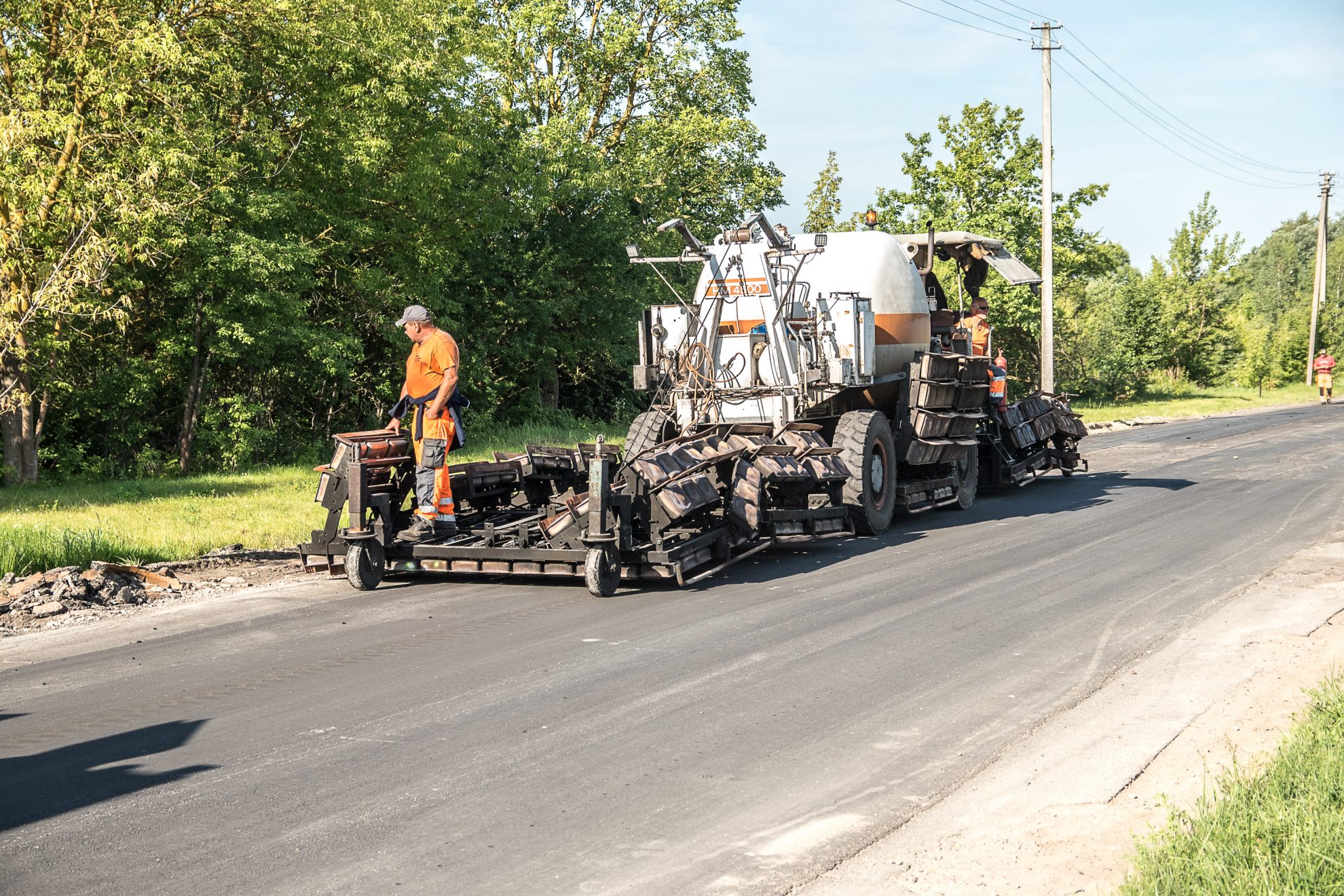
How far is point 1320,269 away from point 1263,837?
6395 cm

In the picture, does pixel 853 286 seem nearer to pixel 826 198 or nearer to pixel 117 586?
pixel 117 586

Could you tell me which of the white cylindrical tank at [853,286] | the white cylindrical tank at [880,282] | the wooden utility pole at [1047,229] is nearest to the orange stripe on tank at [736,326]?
the white cylindrical tank at [853,286]

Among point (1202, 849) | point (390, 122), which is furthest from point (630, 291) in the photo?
point (1202, 849)

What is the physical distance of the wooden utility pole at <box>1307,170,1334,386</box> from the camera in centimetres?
5675

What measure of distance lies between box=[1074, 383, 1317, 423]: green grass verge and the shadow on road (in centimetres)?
3101

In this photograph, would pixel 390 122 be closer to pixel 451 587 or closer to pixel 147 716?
pixel 451 587

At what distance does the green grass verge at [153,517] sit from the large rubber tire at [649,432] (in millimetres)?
3779

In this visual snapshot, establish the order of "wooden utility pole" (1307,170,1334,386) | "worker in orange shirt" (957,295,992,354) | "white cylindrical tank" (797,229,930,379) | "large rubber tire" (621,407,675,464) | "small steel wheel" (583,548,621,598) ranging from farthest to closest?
"wooden utility pole" (1307,170,1334,386) → "worker in orange shirt" (957,295,992,354) → "white cylindrical tank" (797,229,930,379) → "large rubber tire" (621,407,675,464) → "small steel wheel" (583,548,621,598)

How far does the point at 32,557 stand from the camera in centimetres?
1078

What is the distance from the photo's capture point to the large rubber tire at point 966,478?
49.7ft

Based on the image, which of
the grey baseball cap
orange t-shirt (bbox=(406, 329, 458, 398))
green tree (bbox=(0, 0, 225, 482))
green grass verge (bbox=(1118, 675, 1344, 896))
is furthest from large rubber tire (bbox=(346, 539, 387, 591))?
green tree (bbox=(0, 0, 225, 482))

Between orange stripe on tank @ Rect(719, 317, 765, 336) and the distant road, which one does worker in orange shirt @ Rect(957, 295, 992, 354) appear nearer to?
orange stripe on tank @ Rect(719, 317, 765, 336)

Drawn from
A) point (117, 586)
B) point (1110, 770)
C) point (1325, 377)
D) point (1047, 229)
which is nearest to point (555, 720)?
point (1110, 770)

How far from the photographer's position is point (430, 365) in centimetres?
1041
